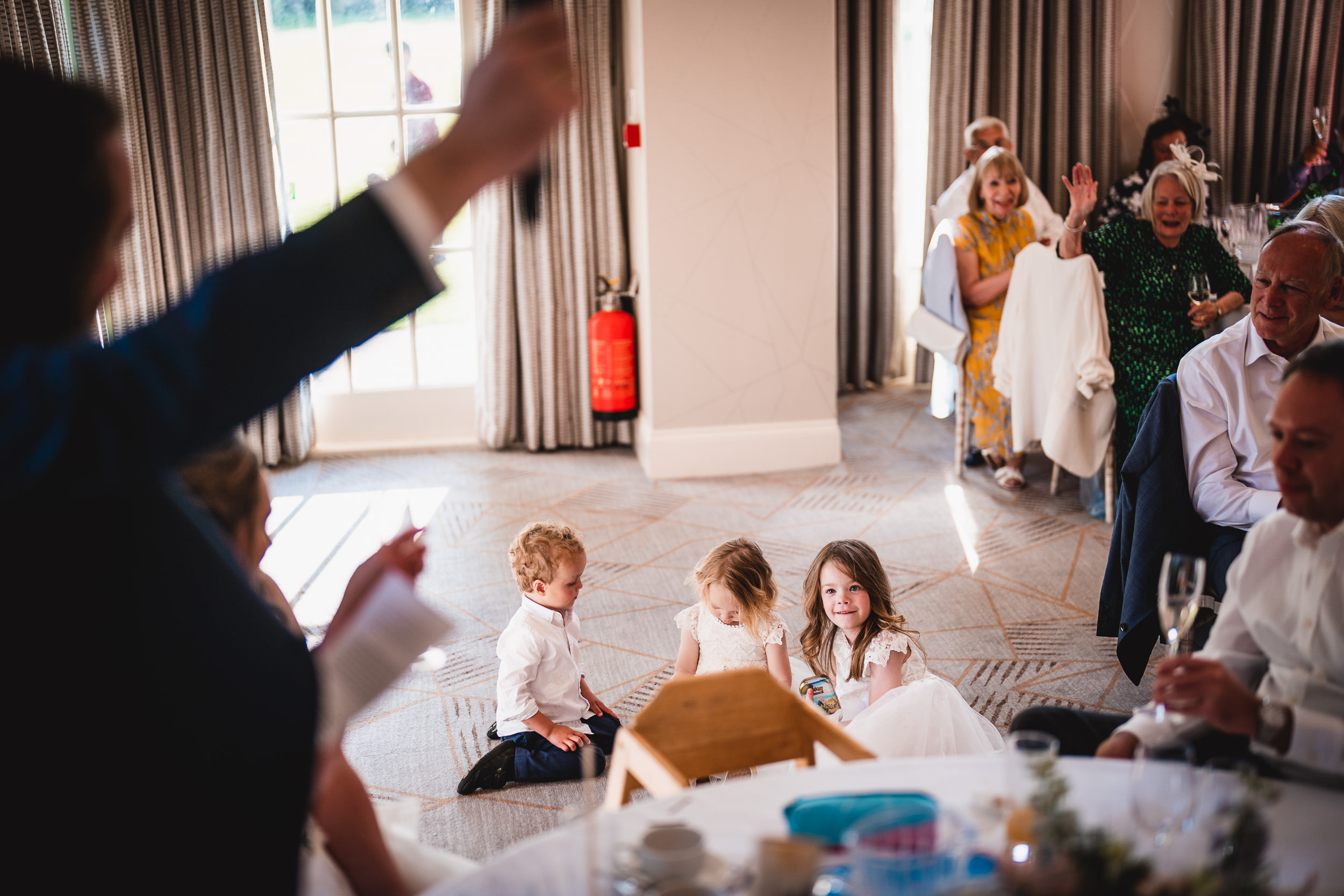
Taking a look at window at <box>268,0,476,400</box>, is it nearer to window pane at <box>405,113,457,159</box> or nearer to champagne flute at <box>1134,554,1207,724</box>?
window pane at <box>405,113,457,159</box>

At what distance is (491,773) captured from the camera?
236 cm

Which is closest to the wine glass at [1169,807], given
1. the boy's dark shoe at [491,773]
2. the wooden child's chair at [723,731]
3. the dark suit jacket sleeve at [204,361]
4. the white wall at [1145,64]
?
the wooden child's chair at [723,731]

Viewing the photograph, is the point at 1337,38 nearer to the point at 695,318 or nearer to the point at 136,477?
the point at 695,318

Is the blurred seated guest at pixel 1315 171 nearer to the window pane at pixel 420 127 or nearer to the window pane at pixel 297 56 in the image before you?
the window pane at pixel 420 127

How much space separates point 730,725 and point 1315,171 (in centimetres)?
485

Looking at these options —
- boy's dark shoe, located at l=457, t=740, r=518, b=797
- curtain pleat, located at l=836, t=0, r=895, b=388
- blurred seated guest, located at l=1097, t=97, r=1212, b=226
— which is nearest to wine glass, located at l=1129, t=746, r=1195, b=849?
boy's dark shoe, located at l=457, t=740, r=518, b=797

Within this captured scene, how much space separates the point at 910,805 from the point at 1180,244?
3.25 m

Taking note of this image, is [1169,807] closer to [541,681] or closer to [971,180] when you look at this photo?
[541,681]

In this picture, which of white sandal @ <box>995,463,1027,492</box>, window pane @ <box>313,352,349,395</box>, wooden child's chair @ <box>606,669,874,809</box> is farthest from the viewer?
window pane @ <box>313,352,349,395</box>

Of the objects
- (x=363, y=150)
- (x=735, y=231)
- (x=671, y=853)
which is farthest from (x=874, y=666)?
(x=363, y=150)

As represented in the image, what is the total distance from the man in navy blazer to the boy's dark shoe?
63.7 inches

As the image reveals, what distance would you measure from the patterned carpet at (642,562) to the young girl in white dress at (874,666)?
0.47m

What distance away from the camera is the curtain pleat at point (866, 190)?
18.5 ft

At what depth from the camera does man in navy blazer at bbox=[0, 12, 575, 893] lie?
0.63m
